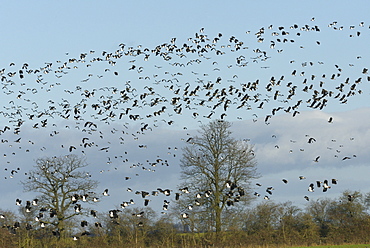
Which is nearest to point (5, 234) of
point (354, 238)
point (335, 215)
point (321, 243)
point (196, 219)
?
point (196, 219)

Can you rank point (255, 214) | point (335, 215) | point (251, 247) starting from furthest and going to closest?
point (335, 215) < point (255, 214) < point (251, 247)

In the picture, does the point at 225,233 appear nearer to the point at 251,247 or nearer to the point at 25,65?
the point at 251,247

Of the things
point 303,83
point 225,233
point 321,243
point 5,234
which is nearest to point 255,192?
point 225,233

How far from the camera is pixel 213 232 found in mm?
42812

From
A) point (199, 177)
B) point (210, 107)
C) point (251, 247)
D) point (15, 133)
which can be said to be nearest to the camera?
point (210, 107)

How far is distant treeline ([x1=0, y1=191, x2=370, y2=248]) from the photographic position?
141ft

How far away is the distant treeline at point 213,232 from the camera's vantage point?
4288cm

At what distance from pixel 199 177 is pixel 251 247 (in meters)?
7.77

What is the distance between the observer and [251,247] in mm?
40906

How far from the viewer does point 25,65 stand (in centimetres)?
3616

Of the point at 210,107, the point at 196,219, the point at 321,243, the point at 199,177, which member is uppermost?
the point at 210,107

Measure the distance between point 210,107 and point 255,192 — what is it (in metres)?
14.2

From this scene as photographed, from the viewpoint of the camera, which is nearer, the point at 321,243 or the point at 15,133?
the point at 15,133

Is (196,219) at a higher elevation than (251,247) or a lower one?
higher
